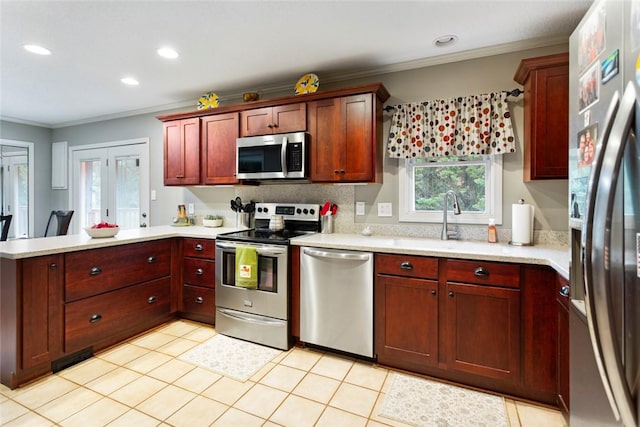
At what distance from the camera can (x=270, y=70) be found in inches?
118

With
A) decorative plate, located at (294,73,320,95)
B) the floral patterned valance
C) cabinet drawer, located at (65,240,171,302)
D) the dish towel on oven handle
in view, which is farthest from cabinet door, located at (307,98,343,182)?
cabinet drawer, located at (65,240,171,302)

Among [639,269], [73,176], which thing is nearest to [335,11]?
[639,269]

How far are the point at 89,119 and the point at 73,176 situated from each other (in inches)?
37.3

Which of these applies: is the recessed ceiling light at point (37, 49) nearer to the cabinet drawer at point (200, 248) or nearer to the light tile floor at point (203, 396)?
the cabinet drawer at point (200, 248)

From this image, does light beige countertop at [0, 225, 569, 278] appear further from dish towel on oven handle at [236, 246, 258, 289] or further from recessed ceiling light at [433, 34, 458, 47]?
recessed ceiling light at [433, 34, 458, 47]

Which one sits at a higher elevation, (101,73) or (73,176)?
(101,73)

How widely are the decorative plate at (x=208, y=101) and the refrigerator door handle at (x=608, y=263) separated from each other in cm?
345

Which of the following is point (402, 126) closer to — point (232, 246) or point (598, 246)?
point (232, 246)

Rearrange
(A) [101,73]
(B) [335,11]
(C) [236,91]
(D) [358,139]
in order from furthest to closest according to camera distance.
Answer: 1. (C) [236,91]
2. (A) [101,73]
3. (D) [358,139]
4. (B) [335,11]

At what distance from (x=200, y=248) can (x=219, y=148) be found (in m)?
1.08

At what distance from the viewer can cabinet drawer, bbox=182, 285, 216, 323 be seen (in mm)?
3026

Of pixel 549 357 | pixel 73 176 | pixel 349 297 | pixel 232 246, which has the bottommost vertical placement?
pixel 549 357

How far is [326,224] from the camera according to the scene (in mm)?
3053

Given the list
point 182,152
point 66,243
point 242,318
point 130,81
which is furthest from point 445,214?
point 130,81
